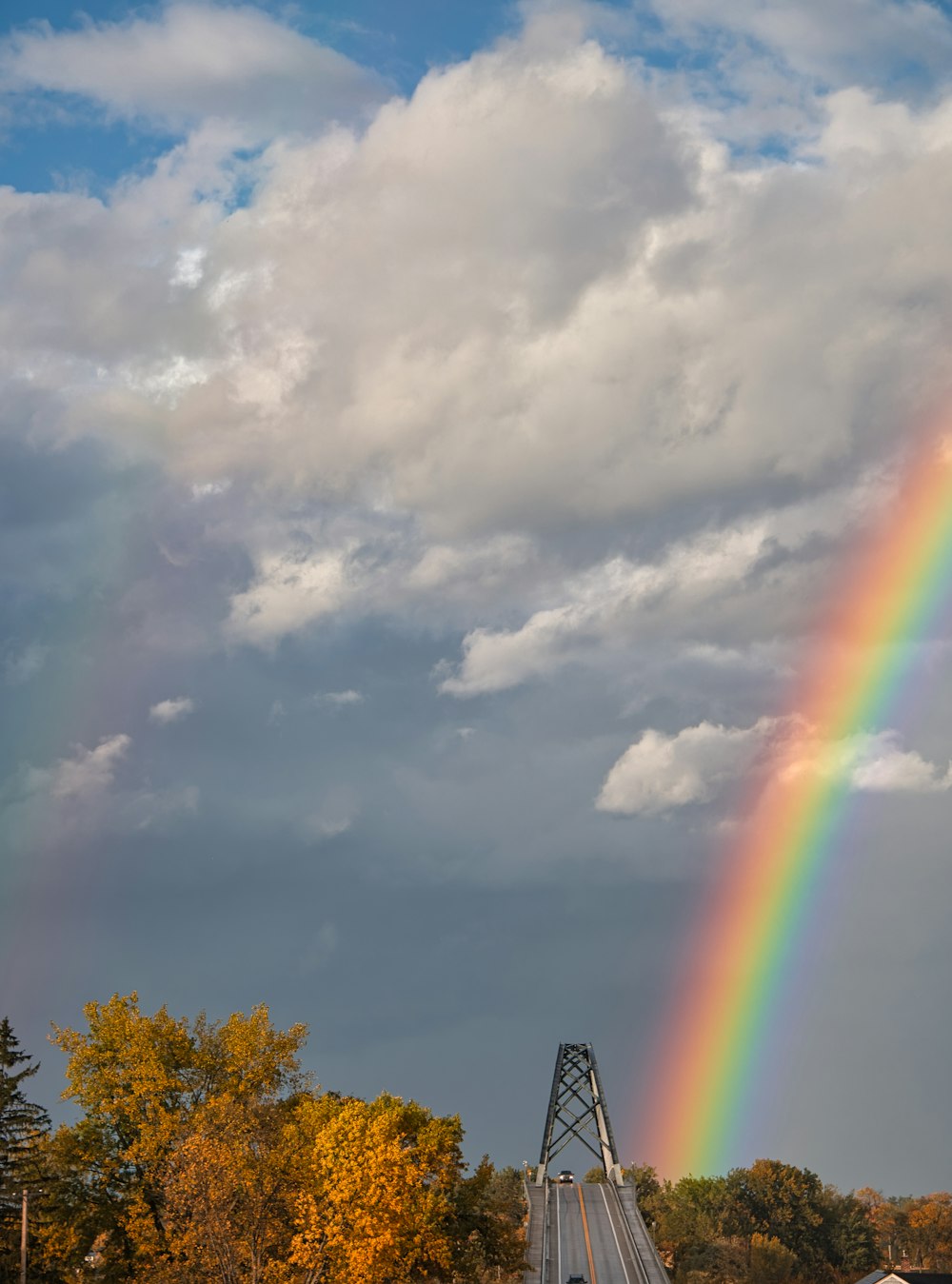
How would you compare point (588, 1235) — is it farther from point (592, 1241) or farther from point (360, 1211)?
point (360, 1211)

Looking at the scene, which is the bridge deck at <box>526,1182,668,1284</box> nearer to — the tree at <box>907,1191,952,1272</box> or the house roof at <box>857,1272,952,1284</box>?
the house roof at <box>857,1272,952,1284</box>

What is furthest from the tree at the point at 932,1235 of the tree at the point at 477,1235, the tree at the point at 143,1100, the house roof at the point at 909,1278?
the tree at the point at 143,1100

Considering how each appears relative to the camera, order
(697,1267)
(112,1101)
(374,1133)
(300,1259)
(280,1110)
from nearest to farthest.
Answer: (300,1259), (374,1133), (112,1101), (280,1110), (697,1267)

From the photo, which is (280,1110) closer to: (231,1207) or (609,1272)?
(231,1207)

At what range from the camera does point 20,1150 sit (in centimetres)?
6638

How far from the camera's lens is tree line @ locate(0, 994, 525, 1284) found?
53.9m

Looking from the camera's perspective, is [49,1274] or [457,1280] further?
[457,1280]

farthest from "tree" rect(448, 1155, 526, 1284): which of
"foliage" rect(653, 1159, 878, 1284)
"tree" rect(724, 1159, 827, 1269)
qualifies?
"tree" rect(724, 1159, 827, 1269)

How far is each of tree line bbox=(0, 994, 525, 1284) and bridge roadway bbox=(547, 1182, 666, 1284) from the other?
54.2ft

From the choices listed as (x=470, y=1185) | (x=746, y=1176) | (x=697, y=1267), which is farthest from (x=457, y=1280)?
(x=746, y=1176)

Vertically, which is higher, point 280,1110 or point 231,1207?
point 280,1110

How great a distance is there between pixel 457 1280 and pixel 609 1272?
1707cm

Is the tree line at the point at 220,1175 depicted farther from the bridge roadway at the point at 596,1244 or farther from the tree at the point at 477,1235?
the bridge roadway at the point at 596,1244

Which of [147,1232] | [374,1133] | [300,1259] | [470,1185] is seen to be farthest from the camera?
[470,1185]
